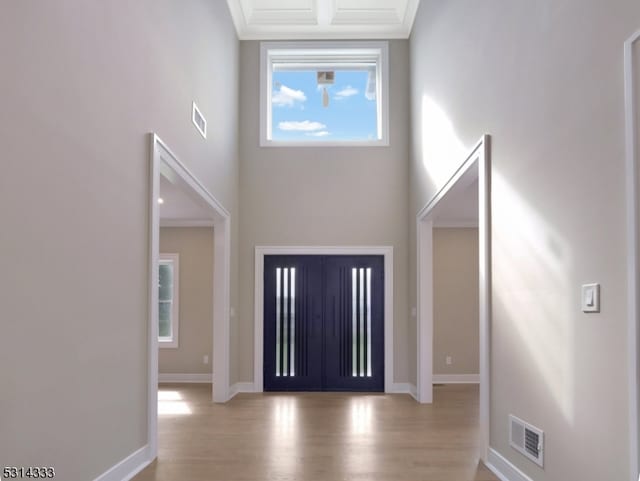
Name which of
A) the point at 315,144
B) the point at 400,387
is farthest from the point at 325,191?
the point at 400,387

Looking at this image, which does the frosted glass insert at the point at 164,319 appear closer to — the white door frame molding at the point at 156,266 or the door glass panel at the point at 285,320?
the door glass panel at the point at 285,320

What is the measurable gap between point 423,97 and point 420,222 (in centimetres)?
143

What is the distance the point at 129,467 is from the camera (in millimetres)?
3518

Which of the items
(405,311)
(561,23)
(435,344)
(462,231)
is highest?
(561,23)

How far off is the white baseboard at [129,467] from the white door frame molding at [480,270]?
89.9 inches

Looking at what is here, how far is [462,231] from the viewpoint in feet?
27.1

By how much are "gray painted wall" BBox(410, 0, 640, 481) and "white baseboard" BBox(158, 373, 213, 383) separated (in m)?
5.42

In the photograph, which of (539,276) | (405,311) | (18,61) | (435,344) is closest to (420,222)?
(405,311)

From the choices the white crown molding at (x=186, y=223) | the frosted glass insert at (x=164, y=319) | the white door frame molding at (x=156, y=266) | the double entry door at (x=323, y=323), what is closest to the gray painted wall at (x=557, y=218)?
the white door frame molding at (x=156, y=266)

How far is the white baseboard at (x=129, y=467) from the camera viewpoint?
10.5 feet

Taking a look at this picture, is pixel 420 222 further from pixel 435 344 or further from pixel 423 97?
pixel 435 344

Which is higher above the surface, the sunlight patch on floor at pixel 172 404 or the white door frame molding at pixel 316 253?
the white door frame molding at pixel 316 253

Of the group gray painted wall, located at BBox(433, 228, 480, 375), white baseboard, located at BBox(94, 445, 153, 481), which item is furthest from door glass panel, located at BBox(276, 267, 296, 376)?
white baseboard, located at BBox(94, 445, 153, 481)

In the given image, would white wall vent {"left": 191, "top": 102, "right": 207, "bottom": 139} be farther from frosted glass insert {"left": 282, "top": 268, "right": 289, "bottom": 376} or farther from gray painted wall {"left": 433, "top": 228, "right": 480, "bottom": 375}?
gray painted wall {"left": 433, "top": 228, "right": 480, "bottom": 375}
